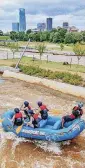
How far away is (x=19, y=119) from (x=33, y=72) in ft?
47.1

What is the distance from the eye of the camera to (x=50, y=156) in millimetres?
12062

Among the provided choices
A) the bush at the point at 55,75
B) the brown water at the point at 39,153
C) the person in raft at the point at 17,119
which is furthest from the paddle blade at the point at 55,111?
the person in raft at the point at 17,119

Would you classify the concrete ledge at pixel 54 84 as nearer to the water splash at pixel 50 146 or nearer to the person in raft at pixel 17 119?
the water splash at pixel 50 146

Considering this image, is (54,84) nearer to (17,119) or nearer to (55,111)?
(55,111)

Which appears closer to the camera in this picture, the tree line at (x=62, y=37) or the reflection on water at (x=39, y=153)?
the reflection on water at (x=39, y=153)

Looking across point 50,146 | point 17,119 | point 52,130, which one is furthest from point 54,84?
point 52,130

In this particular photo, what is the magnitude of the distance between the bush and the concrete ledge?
67cm

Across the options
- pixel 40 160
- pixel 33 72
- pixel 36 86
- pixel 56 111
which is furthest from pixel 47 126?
pixel 33 72

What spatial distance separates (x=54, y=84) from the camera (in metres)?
23.4

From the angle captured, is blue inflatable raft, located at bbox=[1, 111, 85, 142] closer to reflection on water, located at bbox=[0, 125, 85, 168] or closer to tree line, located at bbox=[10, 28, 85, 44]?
reflection on water, located at bbox=[0, 125, 85, 168]

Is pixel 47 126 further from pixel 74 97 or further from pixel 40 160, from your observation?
pixel 74 97

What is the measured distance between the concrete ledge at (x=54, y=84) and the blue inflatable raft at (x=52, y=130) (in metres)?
8.61

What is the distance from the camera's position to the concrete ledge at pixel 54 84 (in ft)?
70.5

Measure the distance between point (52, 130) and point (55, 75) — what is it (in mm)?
12610
